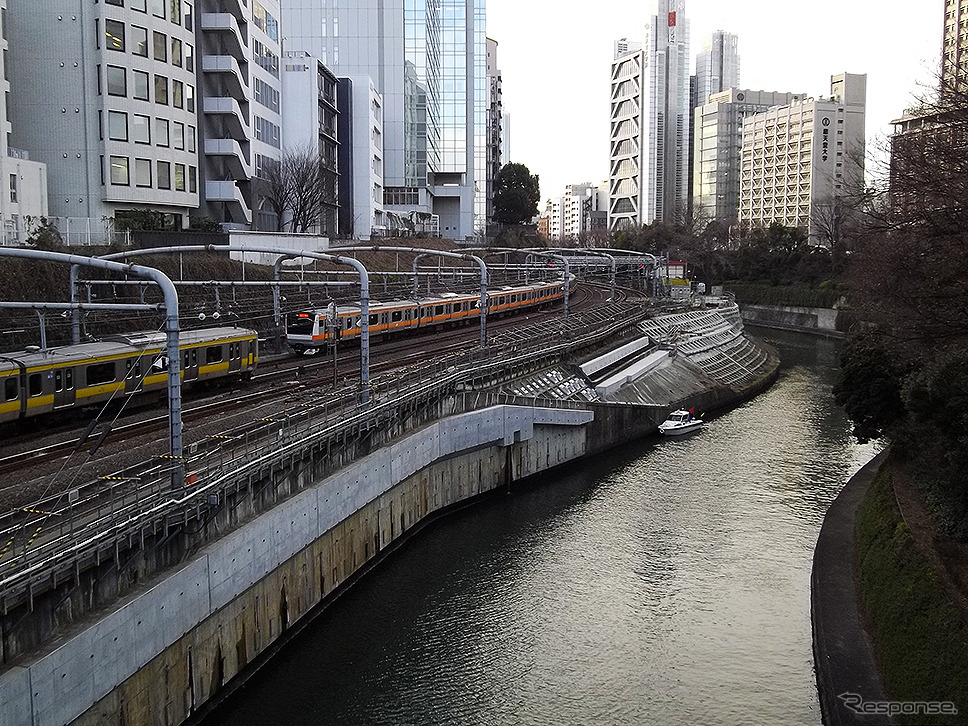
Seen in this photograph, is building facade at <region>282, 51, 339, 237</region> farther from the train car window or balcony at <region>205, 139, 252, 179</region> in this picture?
the train car window

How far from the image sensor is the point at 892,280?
26125mm

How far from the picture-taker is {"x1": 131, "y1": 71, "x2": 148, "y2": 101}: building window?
132 feet

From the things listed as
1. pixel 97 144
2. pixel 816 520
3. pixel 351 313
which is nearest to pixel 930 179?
pixel 816 520

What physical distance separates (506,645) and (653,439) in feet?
64.9

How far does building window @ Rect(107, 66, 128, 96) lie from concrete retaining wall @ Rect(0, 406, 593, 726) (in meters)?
24.6

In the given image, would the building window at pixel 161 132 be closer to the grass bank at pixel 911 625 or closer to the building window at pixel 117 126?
the building window at pixel 117 126

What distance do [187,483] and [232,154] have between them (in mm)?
37874

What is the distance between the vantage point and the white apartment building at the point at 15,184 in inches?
1352

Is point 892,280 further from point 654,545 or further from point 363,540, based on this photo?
point 363,540

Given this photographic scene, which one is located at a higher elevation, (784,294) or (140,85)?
(140,85)

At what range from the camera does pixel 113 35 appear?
129ft

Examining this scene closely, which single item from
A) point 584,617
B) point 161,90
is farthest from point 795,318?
point 584,617

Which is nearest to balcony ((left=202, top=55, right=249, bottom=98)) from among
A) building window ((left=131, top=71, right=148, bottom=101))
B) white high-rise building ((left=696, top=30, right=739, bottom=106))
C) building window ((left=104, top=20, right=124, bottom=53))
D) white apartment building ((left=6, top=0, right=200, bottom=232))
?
white apartment building ((left=6, top=0, right=200, bottom=232))

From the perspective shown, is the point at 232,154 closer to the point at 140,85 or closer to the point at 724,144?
the point at 140,85
